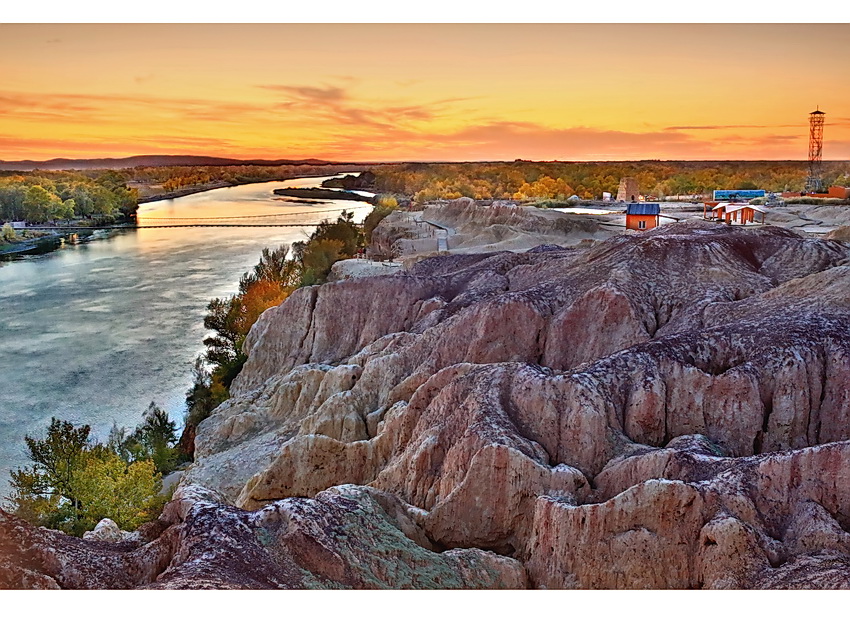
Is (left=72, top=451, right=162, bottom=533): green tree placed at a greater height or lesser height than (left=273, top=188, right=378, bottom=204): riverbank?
lesser

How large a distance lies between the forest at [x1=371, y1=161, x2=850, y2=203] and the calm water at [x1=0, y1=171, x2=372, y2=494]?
2803mm

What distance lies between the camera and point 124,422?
1573 cm

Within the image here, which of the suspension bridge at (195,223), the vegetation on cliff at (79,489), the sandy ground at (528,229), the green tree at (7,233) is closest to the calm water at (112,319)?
the suspension bridge at (195,223)

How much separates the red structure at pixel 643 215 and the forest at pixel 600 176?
0.90 feet

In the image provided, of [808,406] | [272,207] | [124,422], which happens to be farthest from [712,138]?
[272,207]

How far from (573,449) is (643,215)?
7929mm

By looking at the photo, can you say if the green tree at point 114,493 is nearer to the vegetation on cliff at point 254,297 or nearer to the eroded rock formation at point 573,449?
the eroded rock formation at point 573,449

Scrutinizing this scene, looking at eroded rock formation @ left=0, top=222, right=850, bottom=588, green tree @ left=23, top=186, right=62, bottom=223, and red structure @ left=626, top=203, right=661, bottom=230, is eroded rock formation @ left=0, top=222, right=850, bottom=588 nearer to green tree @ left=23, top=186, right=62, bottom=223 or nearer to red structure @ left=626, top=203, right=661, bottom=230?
red structure @ left=626, top=203, right=661, bottom=230

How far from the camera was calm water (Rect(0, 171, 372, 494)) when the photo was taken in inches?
555

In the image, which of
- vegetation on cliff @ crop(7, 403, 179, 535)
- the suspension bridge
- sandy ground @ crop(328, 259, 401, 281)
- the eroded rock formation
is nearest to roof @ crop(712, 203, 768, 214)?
the eroded rock formation

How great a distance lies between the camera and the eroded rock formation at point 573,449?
6.33 meters

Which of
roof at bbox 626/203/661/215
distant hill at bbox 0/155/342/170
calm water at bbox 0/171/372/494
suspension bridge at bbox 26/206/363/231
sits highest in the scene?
distant hill at bbox 0/155/342/170

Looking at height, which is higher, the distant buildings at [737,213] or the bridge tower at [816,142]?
the bridge tower at [816,142]

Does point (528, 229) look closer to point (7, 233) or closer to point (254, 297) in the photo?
point (254, 297)
